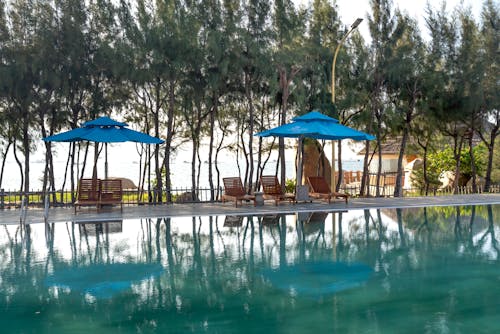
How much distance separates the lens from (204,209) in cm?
1434

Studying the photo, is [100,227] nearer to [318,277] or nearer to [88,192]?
[88,192]

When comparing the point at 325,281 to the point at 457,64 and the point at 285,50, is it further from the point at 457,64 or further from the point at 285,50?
the point at 457,64

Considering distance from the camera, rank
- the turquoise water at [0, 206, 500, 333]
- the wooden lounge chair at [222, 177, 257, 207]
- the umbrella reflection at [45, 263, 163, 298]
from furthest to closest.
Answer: the wooden lounge chair at [222, 177, 257, 207], the umbrella reflection at [45, 263, 163, 298], the turquoise water at [0, 206, 500, 333]

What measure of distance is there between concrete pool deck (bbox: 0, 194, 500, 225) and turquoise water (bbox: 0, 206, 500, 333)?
107 cm

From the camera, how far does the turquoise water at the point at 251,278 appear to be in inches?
198

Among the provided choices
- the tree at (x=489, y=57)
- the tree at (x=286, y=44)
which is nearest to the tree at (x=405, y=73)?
the tree at (x=489, y=57)

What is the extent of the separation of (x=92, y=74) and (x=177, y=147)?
5.01m

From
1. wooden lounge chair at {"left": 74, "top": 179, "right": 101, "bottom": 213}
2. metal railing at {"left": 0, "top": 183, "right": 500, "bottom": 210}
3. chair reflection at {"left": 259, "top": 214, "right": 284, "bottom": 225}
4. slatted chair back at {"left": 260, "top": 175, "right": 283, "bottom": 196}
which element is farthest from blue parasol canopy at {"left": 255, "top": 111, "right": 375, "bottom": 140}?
wooden lounge chair at {"left": 74, "top": 179, "right": 101, "bottom": 213}

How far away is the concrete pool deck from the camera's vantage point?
12617 millimetres

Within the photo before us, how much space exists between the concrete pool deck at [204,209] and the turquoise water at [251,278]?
1070 millimetres

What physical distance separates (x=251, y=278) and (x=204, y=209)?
25.1 feet

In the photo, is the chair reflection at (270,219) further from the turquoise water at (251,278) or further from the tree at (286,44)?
the tree at (286,44)

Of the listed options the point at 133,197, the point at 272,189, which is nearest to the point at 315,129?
the point at 272,189

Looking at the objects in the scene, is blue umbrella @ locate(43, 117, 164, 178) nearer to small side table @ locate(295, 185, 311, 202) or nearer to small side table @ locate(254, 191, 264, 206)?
small side table @ locate(254, 191, 264, 206)
